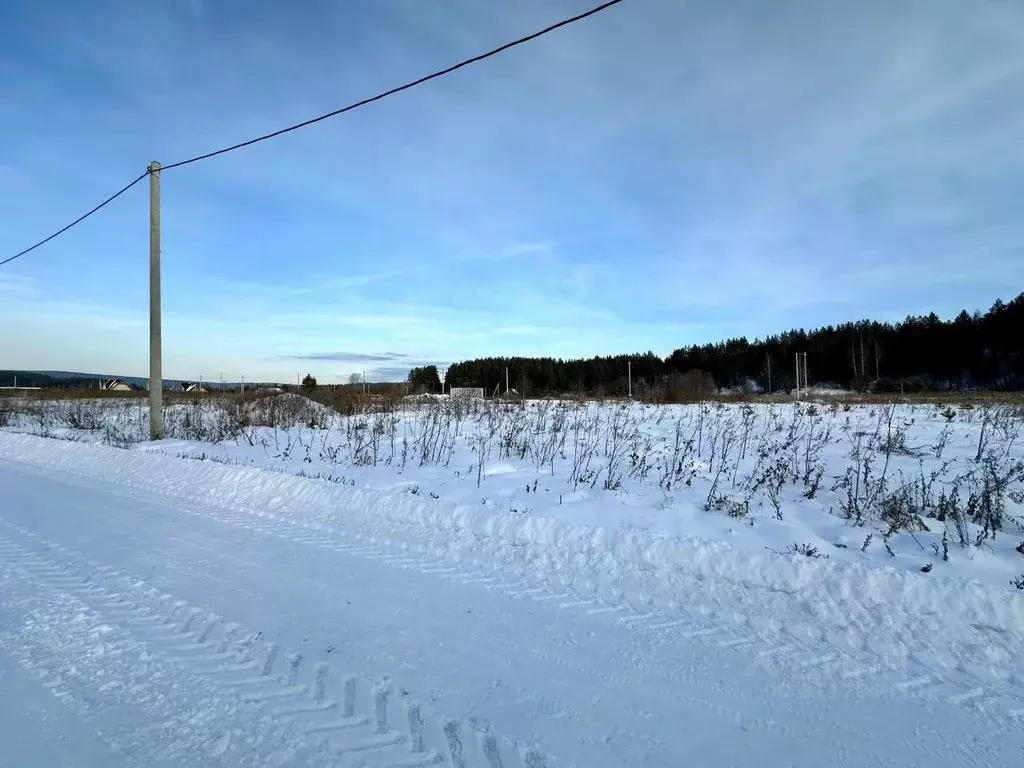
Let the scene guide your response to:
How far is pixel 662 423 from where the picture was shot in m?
15.3

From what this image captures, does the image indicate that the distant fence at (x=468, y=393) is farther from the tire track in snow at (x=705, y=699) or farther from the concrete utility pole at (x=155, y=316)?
the tire track in snow at (x=705, y=699)

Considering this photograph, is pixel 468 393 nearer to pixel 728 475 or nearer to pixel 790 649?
pixel 728 475

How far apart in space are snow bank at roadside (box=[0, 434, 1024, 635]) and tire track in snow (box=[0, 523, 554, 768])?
2.09 meters

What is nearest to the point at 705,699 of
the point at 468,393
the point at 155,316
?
the point at 155,316

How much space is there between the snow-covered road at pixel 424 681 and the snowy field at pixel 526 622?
17mm

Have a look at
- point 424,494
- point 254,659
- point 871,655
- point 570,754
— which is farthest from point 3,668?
point 871,655

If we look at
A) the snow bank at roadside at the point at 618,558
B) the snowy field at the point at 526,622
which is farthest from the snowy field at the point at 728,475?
the snow bank at roadside at the point at 618,558

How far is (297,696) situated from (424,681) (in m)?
0.69

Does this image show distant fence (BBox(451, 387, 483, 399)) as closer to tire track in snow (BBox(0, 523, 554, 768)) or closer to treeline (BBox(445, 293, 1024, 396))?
treeline (BBox(445, 293, 1024, 396))

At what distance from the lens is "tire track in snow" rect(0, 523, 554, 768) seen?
8.57ft

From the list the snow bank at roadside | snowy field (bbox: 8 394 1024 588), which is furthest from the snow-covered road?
snowy field (bbox: 8 394 1024 588)

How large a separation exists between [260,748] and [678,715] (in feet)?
6.82

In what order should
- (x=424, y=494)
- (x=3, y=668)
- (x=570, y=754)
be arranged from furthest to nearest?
(x=424, y=494)
(x=3, y=668)
(x=570, y=754)

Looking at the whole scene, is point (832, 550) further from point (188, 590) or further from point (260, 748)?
point (188, 590)
